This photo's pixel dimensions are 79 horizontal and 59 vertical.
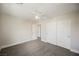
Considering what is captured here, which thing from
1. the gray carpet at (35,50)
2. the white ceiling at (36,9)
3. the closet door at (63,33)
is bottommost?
the gray carpet at (35,50)

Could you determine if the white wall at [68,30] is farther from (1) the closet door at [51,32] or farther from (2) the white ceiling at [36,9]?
(2) the white ceiling at [36,9]

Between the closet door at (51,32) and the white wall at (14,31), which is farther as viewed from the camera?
the closet door at (51,32)

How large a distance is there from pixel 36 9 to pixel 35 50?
91cm

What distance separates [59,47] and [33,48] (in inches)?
23.2

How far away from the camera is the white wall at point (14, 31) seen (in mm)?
1255

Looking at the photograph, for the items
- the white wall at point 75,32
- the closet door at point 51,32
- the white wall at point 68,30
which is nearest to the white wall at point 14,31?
the closet door at point 51,32

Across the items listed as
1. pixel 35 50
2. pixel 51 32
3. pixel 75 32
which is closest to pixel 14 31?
pixel 35 50

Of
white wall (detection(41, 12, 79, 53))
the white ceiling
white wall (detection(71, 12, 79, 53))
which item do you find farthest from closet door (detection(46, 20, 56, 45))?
white wall (detection(71, 12, 79, 53))

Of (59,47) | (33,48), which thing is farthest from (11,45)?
(59,47)

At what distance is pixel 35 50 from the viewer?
1.34 meters

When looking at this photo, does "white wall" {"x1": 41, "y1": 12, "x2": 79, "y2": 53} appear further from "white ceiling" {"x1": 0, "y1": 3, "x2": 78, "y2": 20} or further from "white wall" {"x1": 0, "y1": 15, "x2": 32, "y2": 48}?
"white wall" {"x1": 0, "y1": 15, "x2": 32, "y2": 48}

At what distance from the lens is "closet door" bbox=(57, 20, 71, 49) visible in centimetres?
129

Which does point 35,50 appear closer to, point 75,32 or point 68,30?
point 68,30

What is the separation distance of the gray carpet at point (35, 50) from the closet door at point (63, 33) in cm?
12
